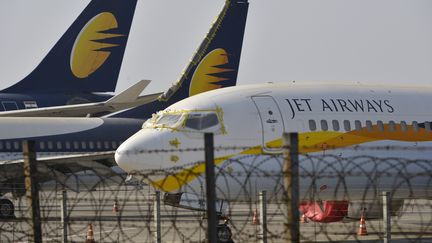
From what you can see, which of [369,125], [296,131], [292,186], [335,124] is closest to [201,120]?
[296,131]

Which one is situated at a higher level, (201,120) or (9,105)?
(9,105)

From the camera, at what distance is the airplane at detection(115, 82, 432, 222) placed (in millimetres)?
20297

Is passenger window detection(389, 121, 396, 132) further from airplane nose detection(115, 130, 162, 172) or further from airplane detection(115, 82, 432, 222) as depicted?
airplane nose detection(115, 130, 162, 172)

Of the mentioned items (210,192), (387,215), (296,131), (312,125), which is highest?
(312,125)

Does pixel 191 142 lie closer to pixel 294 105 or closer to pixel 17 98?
pixel 294 105

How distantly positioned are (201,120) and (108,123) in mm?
18101

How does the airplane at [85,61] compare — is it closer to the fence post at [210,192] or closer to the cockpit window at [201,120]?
the cockpit window at [201,120]

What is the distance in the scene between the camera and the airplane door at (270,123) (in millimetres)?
21062

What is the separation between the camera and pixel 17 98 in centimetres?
4578

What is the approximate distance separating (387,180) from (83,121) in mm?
18346

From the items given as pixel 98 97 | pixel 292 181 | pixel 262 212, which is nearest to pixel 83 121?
pixel 98 97

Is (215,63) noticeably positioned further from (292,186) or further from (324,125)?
(292,186)

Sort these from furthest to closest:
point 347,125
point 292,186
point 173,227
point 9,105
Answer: point 9,105
point 347,125
point 173,227
point 292,186

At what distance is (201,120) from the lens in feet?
68.8
